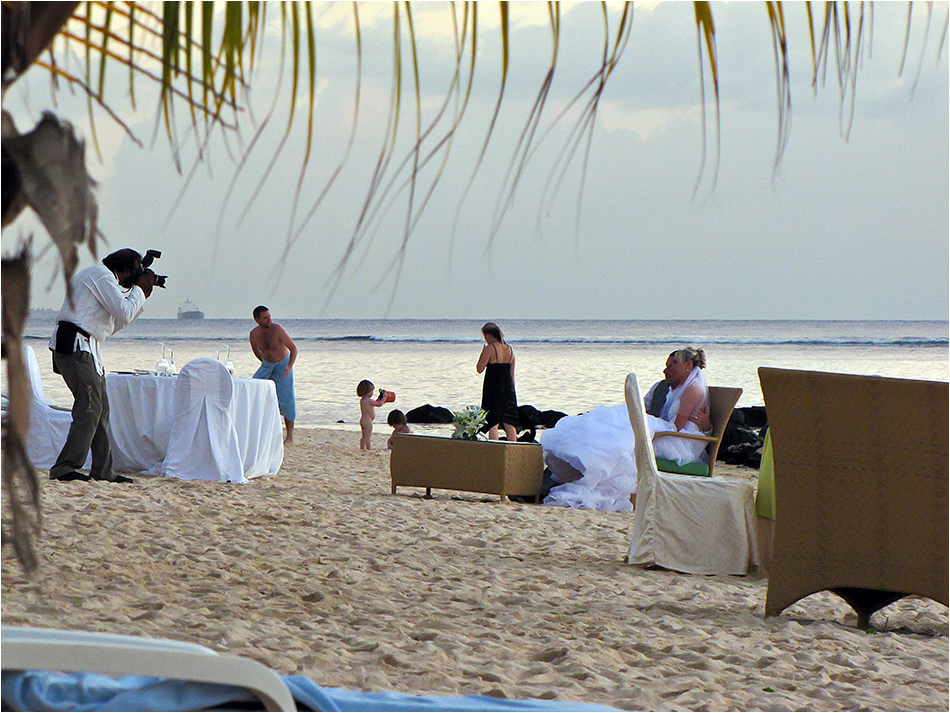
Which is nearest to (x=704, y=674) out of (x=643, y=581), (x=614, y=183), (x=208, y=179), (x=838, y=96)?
(x=643, y=581)

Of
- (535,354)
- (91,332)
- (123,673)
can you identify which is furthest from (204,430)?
(535,354)

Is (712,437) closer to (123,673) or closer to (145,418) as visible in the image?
(145,418)

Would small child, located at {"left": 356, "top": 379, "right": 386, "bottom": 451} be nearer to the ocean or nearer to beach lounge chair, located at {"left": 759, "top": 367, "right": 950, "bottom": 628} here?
the ocean

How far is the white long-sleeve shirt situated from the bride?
282 cm

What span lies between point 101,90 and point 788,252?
101 ft

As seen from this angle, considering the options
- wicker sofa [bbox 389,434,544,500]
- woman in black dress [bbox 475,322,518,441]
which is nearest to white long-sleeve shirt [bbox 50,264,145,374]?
wicker sofa [bbox 389,434,544,500]

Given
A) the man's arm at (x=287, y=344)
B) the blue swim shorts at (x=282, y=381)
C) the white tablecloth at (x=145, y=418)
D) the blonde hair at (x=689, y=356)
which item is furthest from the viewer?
the blue swim shorts at (x=282, y=381)

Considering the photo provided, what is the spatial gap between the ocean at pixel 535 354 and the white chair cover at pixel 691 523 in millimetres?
9244

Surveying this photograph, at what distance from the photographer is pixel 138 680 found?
4.83 feet

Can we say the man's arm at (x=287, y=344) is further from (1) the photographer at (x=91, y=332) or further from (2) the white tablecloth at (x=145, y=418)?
(1) the photographer at (x=91, y=332)

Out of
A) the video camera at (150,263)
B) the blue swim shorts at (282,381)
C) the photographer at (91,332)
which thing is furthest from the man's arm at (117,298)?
the blue swim shorts at (282,381)

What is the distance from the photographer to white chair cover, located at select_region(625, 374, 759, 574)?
142 inches

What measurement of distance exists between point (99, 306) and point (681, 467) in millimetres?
3474

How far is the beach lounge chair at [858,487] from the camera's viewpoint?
258cm
